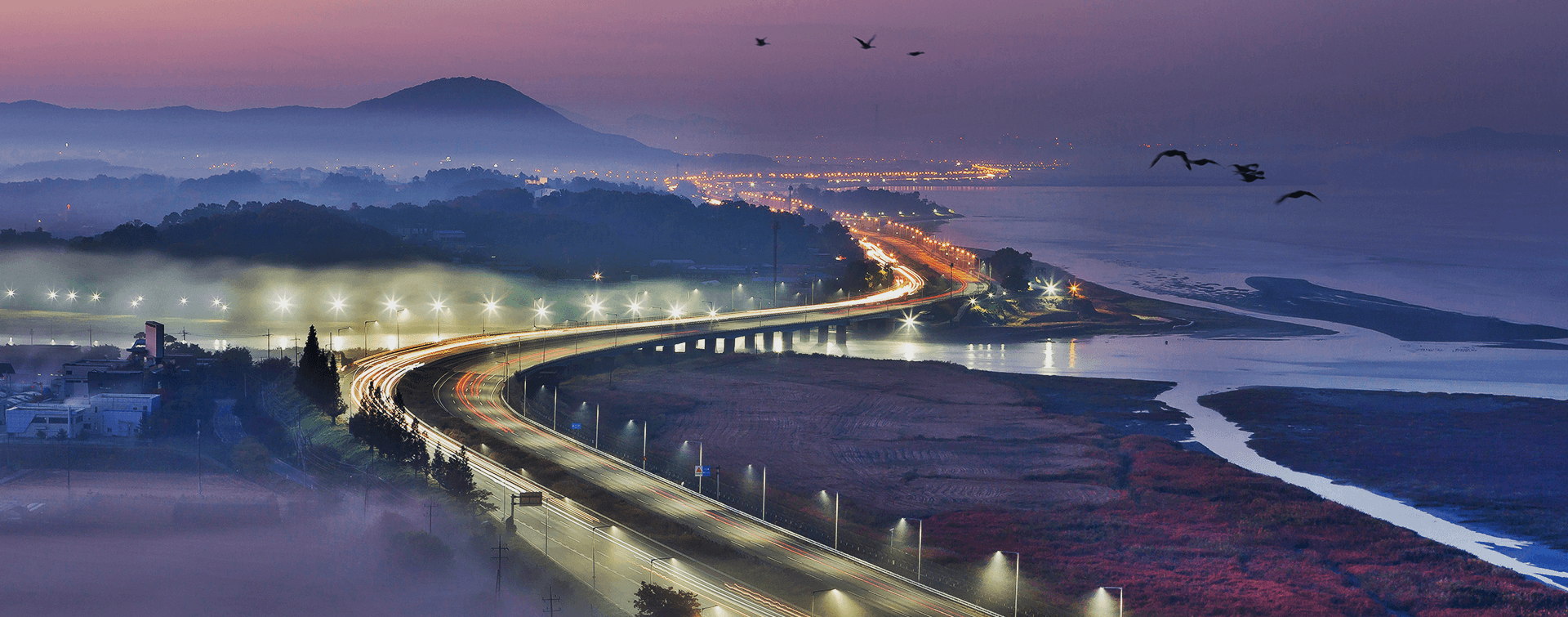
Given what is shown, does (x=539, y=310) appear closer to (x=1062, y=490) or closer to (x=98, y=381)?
(x=98, y=381)

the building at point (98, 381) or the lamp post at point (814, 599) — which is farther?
the building at point (98, 381)

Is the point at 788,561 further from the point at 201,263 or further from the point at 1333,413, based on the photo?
the point at 201,263

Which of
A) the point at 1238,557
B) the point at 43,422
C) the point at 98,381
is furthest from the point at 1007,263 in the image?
the point at 43,422

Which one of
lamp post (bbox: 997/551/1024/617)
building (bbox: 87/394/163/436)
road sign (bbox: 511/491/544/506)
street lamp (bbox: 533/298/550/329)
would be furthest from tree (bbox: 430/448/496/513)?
street lamp (bbox: 533/298/550/329)

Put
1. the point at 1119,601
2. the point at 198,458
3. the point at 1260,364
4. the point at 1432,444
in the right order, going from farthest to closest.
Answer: the point at 1260,364 < the point at 1432,444 < the point at 198,458 < the point at 1119,601

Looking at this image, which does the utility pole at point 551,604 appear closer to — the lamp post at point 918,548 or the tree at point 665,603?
the tree at point 665,603

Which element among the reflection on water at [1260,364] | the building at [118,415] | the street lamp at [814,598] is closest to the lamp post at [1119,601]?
the street lamp at [814,598]
